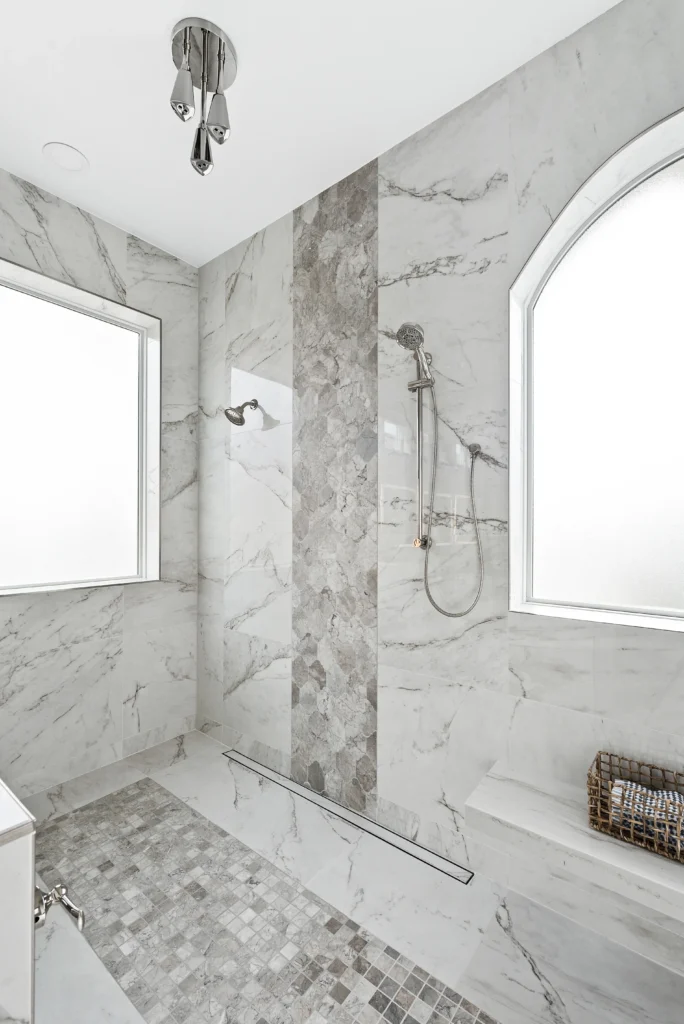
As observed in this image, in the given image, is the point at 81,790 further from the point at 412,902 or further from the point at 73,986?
the point at 412,902

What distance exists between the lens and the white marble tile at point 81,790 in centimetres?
196

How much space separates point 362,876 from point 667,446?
1.60 meters

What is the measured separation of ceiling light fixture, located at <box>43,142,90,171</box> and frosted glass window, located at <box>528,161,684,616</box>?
1.82 meters

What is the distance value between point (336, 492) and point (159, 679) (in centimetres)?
141

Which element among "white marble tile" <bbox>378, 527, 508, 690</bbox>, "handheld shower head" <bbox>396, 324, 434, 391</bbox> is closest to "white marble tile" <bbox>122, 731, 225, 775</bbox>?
"white marble tile" <bbox>378, 527, 508, 690</bbox>

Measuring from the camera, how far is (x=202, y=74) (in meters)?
1.48

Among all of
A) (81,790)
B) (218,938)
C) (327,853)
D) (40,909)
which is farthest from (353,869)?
(81,790)

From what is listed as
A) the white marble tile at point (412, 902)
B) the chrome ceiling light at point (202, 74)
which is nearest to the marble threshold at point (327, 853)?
the white marble tile at point (412, 902)

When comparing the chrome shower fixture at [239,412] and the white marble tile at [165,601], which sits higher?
the chrome shower fixture at [239,412]

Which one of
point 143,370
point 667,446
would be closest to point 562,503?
point 667,446

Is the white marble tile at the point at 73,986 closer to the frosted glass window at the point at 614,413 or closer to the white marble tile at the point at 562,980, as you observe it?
the white marble tile at the point at 562,980

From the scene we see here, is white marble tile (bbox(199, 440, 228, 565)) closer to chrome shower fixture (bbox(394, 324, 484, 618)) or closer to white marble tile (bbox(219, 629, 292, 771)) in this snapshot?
white marble tile (bbox(219, 629, 292, 771))

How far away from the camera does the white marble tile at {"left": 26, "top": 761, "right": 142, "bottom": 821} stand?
1.96 meters

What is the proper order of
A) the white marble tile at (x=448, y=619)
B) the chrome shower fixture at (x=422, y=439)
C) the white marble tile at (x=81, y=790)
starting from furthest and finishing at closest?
1. the white marble tile at (x=81, y=790)
2. the chrome shower fixture at (x=422, y=439)
3. the white marble tile at (x=448, y=619)
